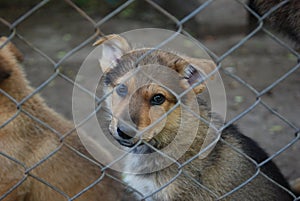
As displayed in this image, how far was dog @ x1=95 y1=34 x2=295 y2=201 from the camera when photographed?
3.14 meters

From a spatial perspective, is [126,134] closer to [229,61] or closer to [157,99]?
[157,99]

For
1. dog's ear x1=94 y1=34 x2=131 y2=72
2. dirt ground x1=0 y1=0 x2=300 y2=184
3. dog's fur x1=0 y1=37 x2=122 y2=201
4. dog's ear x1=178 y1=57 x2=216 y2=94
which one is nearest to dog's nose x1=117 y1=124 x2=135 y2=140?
dog's ear x1=178 y1=57 x2=216 y2=94

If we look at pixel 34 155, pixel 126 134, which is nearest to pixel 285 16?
pixel 126 134

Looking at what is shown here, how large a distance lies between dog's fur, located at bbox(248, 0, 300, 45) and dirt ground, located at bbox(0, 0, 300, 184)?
4.03 ft

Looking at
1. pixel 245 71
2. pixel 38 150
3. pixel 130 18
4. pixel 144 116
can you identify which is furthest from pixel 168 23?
pixel 144 116

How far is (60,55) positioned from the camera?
20.7 ft

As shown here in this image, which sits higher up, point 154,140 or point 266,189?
point 154,140

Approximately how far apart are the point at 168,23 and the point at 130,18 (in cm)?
51

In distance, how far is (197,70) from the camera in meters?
3.16

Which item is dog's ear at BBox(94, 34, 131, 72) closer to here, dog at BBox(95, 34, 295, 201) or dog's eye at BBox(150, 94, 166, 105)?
dog at BBox(95, 34, 295, 201)

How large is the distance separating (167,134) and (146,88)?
376 millimetres

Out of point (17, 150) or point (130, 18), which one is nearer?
point (17, 150)

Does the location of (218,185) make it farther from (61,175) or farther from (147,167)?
(61,175)

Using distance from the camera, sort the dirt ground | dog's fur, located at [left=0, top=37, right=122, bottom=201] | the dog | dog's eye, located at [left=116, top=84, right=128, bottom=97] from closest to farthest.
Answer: the dog
dog's eye, located at [left=116, top=84, right=128, bottom=97]
dog's fur, located at [left=0, top=37, right=122, bottom=201]
the dirt ground
